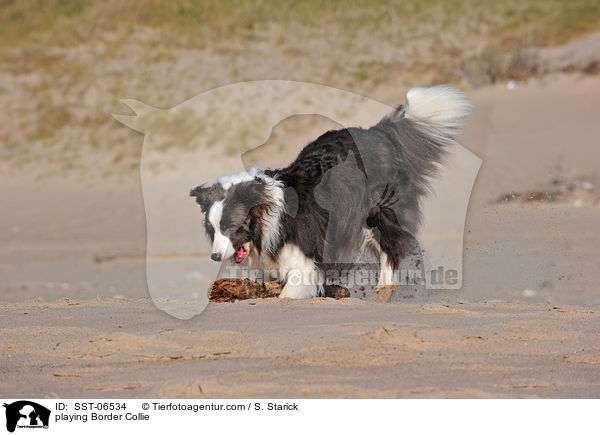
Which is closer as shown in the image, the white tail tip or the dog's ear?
the dog's ear

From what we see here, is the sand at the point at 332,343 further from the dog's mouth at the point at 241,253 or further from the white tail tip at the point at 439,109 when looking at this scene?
the white tail tip at the point at 439,109

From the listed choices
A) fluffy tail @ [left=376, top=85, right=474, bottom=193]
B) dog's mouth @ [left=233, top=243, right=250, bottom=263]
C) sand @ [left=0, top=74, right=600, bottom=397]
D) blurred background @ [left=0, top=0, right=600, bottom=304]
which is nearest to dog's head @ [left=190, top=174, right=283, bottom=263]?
dog's mouth @ [left=233, top=243, right=250, bottom=263]

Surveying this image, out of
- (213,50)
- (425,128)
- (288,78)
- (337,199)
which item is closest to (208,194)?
(337,199)

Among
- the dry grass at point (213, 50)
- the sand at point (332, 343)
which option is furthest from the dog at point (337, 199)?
the dry grass at point (213, 50)

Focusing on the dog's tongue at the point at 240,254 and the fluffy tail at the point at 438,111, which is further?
the fluffy tail at the point at 438,111

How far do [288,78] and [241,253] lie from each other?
20727mm

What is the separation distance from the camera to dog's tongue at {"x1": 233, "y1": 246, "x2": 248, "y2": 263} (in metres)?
7.75

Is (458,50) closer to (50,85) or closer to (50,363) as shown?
(50,85)

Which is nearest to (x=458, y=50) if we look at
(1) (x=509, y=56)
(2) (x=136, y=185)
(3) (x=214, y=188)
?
(1) (x=509, y=56)

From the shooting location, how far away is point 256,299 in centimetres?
763

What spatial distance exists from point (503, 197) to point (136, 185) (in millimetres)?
9437

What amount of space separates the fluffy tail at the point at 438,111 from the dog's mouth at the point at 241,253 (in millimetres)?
2107

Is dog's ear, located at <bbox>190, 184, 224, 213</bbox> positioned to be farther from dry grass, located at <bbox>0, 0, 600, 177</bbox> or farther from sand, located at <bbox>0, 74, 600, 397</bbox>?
dry grass, located at <bbox>0, 0, 600, 177</bbox>
